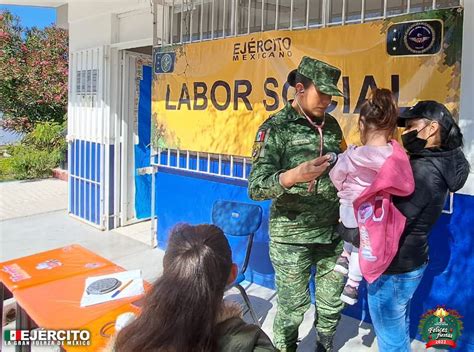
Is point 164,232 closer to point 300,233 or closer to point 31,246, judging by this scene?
point 31,246

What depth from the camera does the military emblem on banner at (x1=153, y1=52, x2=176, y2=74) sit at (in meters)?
4.39

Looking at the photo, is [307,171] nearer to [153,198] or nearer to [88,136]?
[153,198]

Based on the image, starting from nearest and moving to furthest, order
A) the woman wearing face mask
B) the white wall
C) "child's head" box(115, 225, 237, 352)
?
"child's head" box(115, 225, 237, 352), the woman wearing face mask, the white wall

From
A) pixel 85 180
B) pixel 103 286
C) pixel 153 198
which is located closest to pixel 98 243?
pixel 153 198

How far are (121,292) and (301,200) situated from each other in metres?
0.98

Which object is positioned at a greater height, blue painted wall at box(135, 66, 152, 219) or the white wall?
the white wall

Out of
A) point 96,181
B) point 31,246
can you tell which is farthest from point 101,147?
point 31,246

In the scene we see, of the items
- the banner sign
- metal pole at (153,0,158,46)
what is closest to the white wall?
metal pole at (153,0,158,46)

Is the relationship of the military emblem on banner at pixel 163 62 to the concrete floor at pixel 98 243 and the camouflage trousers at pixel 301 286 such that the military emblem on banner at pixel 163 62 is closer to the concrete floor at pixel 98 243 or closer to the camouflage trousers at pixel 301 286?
the concrete floor at pixel 98 243

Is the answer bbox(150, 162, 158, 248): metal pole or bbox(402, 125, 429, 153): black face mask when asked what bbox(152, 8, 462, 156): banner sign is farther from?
bbox(402, 125, 429, 153): black face mask

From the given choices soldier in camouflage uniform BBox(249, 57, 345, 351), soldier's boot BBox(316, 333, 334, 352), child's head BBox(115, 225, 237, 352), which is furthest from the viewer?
soldier's boot BBox(316, 333, 334, 352)

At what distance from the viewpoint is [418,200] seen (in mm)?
1927

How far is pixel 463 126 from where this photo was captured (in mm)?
2689

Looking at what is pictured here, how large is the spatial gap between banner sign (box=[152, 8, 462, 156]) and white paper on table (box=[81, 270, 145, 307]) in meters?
1.66
